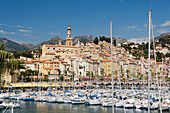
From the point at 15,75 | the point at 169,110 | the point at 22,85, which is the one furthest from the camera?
the point at 15,75

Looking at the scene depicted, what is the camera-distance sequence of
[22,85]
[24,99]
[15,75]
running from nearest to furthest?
1. [24,99]
2. [22,85]
3. [15,75]

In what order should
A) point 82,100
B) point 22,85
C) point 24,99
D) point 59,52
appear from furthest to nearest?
point 59,52 → point 22,85 → point 24,99 → point 82,100

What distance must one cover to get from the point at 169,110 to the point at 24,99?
1255 inches

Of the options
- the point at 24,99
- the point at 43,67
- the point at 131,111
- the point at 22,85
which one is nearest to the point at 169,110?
the point at 131,111

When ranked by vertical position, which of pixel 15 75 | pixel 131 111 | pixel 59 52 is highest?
pixel 59 52

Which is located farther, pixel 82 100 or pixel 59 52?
pixel 59 52

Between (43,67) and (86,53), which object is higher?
(86,53)

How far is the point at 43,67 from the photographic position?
96.9 metres

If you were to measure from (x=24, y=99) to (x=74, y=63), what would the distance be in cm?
5022

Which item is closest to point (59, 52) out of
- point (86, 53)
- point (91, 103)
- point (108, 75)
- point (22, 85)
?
point (86, 53)

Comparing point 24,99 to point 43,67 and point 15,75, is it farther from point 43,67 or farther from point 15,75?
point 43,67

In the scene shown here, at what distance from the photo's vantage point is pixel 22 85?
70375 mm

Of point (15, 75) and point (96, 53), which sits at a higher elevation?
point (96, 53)

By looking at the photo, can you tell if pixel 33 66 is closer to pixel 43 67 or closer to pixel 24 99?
pixel 43 67
